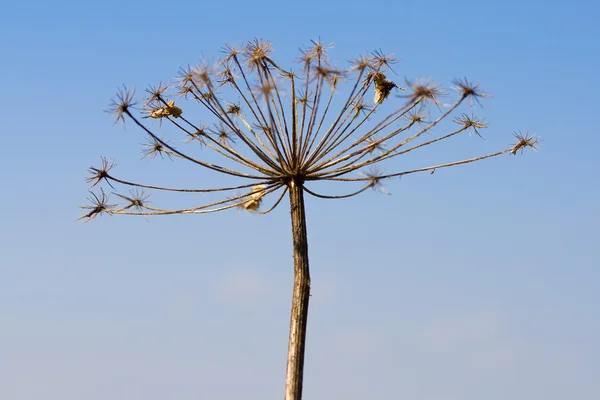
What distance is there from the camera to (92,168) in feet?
55.0

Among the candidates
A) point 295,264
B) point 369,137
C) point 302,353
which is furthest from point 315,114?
point 302,353

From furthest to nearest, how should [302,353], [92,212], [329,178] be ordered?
[92,212]
[329,178]
[302,353]

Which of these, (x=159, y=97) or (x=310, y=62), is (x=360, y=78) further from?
(x=159, y=97)

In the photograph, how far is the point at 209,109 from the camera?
16531mm

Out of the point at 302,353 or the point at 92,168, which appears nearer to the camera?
the point at 302,353

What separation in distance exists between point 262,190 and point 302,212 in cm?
93

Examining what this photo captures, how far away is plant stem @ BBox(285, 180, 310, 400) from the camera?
48.3 feet

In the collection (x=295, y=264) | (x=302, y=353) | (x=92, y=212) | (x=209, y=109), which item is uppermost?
(x=209, y=109)

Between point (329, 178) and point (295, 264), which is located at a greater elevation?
point (329, 178)

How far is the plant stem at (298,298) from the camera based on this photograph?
14719 millimetres

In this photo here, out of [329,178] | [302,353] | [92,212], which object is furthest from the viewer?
[92,212]

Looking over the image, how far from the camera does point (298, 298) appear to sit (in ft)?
49.5

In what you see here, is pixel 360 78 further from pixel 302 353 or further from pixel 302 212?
pixel 302 353

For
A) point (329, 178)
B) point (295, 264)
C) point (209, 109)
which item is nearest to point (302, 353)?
point (295, 264)
